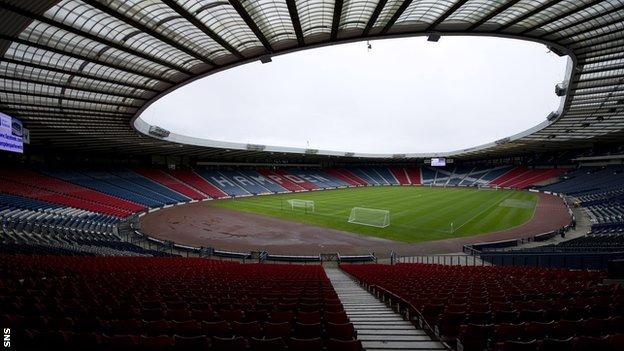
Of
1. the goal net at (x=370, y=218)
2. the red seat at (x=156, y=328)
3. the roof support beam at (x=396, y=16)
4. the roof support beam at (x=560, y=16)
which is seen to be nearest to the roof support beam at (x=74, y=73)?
the roof support beam at (x=396, y=16)

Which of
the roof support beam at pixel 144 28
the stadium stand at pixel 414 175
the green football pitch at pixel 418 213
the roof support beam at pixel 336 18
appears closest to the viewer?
the roof support beam at pixel 144 28

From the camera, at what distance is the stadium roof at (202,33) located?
15.2 metres

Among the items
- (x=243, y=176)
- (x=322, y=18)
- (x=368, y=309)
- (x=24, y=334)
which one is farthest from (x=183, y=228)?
(x=243, y=176)

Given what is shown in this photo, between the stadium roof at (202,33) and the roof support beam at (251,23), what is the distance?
0.16 feet

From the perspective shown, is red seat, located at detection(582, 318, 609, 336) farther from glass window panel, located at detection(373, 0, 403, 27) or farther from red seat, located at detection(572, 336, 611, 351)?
glass window panel, located at detection(373, 0, 403, 27)

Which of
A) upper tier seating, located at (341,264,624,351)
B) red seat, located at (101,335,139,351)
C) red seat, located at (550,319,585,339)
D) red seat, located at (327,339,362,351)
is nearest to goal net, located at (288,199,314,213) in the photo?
upper tier seating, located at (341,264,624,351)

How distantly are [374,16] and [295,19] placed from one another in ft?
12.2

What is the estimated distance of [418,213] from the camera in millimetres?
46875

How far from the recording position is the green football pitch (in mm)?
36469

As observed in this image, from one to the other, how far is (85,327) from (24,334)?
3.44 ft

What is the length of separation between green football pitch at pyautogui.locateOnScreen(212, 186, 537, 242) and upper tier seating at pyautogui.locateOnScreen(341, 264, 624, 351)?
22.7 metres

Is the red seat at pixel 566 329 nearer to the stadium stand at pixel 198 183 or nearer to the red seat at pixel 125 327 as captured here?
the red seat at pixel 125 327


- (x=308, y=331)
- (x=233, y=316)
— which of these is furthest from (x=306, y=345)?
(x=233, y=316)

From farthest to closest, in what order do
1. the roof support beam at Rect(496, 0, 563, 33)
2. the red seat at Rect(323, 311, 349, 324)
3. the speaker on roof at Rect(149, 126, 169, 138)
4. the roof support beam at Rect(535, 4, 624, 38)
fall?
1. the speaker on roof at Rect(149, 126, 169, 138)
2. the roof support beam at Rect(535, 4, 624, 38)
3. the roof support beam at Rect(496, 0, 563, 33)
4. the red seat at Rect(323, 311, 349, 324)
